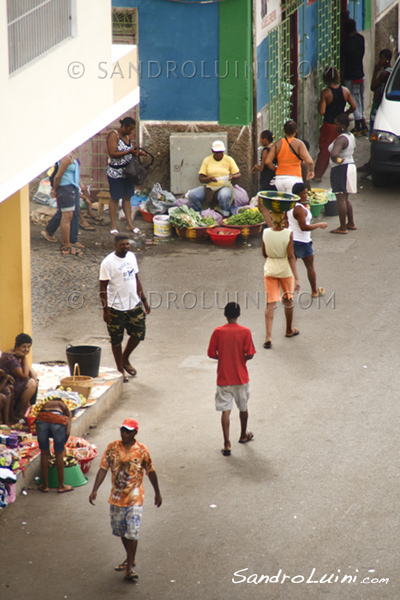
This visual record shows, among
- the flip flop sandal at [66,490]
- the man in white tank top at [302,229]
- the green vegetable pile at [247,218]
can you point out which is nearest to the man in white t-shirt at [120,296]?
the flip flop sandal at [66,490]

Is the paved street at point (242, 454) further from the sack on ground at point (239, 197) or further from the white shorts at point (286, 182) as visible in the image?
the sack on ground at point (239, 197)

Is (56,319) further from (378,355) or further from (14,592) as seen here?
(14,592)

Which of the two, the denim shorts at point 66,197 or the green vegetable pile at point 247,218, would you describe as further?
the green vegetable pile at point 247,218

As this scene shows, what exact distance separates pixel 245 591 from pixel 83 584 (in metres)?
1.13

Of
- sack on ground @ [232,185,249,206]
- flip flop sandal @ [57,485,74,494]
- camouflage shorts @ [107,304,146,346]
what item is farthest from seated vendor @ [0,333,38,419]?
sack on ground @ [232,185,249,206]

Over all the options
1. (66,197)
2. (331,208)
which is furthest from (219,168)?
(66,197)

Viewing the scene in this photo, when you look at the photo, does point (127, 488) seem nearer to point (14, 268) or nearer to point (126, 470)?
point (126, 470)

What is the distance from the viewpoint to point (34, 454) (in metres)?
8.68

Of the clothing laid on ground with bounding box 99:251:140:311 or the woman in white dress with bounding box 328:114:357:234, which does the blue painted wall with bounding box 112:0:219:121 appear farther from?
the clothing laid on ground with bounding box 99:251:140:311

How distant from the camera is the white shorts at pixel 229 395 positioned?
8.94 m

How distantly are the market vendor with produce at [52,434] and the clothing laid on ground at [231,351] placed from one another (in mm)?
1428

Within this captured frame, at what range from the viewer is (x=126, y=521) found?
710 centimetres

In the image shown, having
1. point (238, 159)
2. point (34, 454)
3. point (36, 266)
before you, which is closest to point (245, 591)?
point (34, 454)

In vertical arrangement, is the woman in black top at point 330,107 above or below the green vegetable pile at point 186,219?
above
